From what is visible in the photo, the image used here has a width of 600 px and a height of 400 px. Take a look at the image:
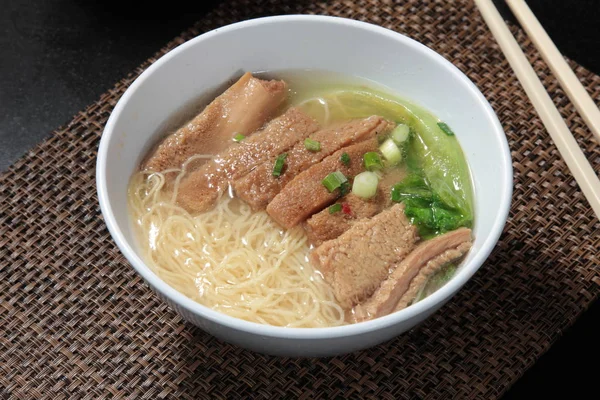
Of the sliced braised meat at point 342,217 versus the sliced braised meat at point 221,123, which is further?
the sliced braised meat at point 221,123

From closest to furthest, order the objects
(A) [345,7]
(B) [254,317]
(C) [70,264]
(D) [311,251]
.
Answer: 1. (B) [254,317]
2. (D) [311,251]
3. (C) [70,264]
4. (A) [345,7]

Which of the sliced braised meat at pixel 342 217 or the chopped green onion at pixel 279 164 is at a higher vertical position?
the chopped green onion at pixel 279 164

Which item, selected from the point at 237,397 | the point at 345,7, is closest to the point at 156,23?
the point at 345,7

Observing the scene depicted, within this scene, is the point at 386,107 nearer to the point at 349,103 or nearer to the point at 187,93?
the point at 349,103

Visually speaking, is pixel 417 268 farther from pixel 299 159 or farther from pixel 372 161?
pixel 299 159

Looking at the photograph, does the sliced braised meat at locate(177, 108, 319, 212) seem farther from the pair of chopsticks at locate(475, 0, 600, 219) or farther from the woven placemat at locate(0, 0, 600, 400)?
the pair of chopsticks at locate(475, 0, 600, 219)

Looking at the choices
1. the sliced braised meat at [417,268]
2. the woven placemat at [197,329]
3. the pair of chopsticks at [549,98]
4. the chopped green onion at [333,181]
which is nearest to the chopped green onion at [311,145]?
the chopped green onion at [333,181]

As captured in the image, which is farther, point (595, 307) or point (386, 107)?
point (595, 307)

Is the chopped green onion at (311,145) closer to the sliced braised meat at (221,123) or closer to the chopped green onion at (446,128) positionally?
the sliced braised meat at (221,123)
